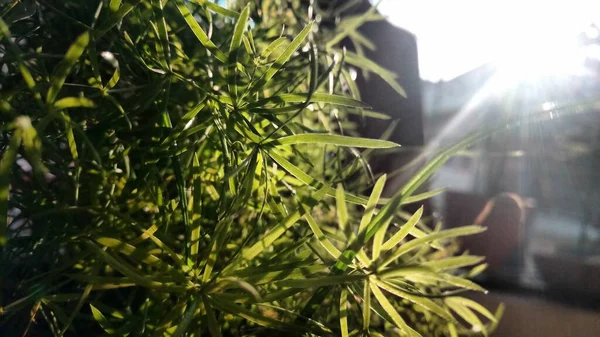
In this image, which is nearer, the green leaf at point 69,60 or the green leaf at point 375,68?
the green leaf at point 69,60

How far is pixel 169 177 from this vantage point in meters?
0.19

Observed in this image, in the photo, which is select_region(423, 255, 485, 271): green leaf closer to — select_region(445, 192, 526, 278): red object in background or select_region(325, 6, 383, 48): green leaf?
select_region(325, 6, 383, 48): green leaf

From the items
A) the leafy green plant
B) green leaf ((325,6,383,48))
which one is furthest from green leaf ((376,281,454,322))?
green leaf ((325,6,383,48))

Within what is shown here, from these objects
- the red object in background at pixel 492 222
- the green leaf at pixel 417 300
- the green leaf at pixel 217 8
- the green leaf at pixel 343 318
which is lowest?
the red object in background at pixel 492 222

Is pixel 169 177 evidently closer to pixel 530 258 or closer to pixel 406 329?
pixel 406 329

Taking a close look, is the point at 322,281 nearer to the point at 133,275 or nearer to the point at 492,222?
the point at 133,275

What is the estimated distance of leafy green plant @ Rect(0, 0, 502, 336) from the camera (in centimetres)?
13

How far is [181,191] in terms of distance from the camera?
14cm

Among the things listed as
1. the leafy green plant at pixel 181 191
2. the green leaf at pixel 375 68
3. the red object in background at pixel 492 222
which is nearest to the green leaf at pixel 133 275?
the leafy green plant at pixel 181 191

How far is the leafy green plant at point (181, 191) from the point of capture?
5.0 inches

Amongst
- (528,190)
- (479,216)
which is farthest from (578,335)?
Answer: (528,190)

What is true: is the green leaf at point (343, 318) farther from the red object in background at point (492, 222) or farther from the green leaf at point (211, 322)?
the red object in background at point (492, 222)

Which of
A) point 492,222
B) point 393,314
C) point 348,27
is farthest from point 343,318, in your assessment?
point 492,222

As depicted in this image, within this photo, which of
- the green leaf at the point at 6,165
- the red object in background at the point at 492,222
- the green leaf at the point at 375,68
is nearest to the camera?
the green leaf at the point at 6,165
